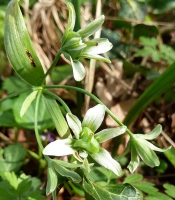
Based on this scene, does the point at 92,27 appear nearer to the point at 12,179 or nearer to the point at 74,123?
the point at 74,123

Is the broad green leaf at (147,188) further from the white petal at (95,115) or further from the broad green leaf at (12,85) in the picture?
the broad green leaf at (12,85)

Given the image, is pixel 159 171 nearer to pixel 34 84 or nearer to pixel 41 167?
pixel 41 167

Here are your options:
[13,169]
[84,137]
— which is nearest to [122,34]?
[13,169]

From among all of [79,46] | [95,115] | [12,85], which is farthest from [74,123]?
[12,85]

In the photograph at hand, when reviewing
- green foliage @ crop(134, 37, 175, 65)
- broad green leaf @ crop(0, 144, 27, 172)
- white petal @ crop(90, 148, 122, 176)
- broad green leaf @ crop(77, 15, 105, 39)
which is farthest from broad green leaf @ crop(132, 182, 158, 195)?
green foliage @ crop(134, 37, 175, 65)

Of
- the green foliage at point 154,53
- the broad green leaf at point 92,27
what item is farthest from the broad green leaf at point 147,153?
the green foliage at point 154,53
